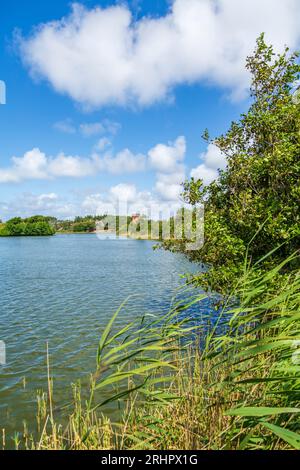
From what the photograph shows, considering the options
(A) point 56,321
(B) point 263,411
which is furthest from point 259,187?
(A) point 56,321

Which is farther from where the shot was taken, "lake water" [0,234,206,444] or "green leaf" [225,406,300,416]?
"lake water" [0,234,206,444]

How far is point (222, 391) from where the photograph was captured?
536 cm

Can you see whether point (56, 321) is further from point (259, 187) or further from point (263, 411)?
point (263, 411)

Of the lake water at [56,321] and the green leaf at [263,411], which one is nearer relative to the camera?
the green leaf at [263,411]

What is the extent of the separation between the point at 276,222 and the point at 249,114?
4.80 metres

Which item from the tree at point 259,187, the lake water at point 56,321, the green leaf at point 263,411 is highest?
the tree at point 259,187

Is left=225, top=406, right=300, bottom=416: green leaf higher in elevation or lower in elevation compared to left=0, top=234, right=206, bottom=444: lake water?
higher

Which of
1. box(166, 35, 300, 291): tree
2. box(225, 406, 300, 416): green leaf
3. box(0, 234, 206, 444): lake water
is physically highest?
box(166, 35, 300, 291): tree

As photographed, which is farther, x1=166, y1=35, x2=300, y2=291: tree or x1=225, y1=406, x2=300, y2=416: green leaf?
x1=166, y1=35, x2=300, y2=291: tree

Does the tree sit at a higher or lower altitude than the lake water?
higher

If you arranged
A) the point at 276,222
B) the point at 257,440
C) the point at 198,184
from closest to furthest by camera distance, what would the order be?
1. the point at 257,440
2. the point at 276,222
3. the point at 198,184

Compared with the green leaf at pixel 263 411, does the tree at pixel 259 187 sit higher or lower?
higher

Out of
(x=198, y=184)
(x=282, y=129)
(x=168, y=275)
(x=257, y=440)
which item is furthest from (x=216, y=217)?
(x=168, y=275)
